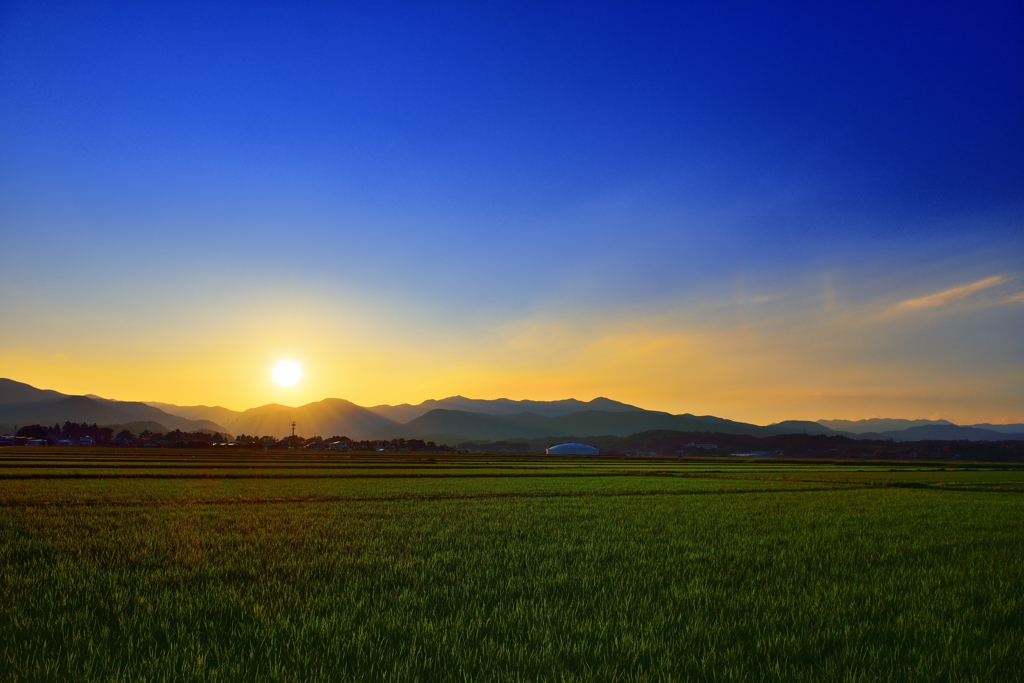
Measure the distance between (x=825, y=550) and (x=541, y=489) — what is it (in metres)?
20.6

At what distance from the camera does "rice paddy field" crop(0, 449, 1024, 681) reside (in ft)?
17.7

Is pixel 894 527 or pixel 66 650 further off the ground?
pixel 66 650

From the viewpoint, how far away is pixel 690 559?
10.9 m

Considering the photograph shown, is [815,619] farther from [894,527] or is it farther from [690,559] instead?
[894,527]

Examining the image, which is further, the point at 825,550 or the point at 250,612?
the point at 825,550

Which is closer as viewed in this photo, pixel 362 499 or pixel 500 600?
pixel 500 600

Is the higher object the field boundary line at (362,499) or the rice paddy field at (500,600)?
the rice paddy field at (500,600)

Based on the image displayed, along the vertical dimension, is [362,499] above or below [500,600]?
below

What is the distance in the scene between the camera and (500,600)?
7.59 meters

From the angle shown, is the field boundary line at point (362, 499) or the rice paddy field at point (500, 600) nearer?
the rice paddy field at point (500, 600)

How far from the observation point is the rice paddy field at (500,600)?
5395 millimetres

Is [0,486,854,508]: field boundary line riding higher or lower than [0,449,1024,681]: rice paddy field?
lower

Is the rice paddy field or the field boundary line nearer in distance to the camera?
the rice paddy field

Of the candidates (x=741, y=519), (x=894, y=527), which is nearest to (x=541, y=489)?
(x=741, y=519)
